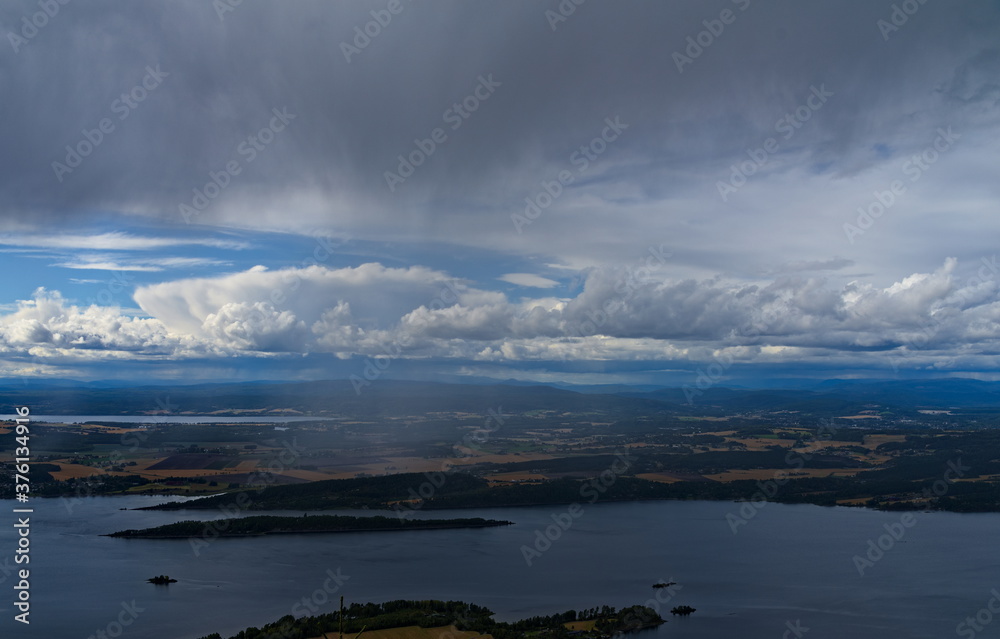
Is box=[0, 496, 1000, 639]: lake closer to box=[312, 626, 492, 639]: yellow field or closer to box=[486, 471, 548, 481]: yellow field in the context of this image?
box=[312, 626, 492, 639]: yellow field

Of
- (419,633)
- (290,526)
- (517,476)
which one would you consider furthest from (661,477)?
(419,633)

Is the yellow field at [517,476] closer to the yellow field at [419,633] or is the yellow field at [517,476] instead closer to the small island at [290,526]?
the small island at [290,526]

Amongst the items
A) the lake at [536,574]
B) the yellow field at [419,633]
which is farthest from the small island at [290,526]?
the yellow field at [419,633]

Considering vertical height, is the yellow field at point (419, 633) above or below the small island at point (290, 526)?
below

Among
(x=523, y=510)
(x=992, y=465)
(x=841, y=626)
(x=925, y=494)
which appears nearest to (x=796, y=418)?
(x=992, y=465)

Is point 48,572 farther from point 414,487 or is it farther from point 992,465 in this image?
point 992,465

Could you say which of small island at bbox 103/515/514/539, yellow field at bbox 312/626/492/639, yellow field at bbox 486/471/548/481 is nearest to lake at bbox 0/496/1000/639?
small island at bbox 103/515/514/539

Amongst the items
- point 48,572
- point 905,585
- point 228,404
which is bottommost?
point 905,585
